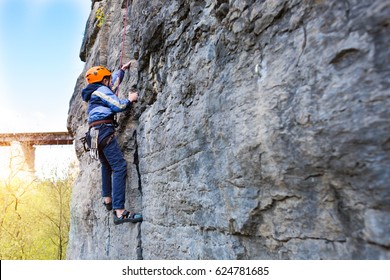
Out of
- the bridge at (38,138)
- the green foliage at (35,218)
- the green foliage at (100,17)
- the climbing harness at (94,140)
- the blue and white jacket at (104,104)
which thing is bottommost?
the green foliage at (35,218)

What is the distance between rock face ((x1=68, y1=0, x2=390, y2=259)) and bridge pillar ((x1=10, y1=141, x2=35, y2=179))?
11.5 m

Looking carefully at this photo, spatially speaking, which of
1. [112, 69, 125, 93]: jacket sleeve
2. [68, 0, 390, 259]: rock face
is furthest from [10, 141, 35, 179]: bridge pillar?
[68, 0, 390, 259]: rock face

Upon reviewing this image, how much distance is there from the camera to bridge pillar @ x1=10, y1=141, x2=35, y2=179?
45.4 ft

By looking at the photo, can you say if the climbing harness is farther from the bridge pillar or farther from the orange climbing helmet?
the bridge pillar

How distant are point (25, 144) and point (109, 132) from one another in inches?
436

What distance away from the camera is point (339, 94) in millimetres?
1728

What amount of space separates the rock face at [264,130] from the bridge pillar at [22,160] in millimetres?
11499

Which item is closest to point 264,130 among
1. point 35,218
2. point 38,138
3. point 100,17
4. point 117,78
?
point 117,78

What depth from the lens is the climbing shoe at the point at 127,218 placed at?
4223 mm

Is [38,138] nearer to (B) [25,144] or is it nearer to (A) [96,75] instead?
(B) [25,144]

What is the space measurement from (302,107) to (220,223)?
1.24 m

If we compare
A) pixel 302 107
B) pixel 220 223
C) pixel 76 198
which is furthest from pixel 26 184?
pixel 302 107

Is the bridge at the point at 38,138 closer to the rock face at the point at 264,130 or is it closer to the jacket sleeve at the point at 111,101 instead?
the jacket sleeve at the point at 111,101

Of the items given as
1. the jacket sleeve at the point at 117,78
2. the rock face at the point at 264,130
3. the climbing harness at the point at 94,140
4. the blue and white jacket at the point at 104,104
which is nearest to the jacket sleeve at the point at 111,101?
the blue and white jacket at the point at 104,104
